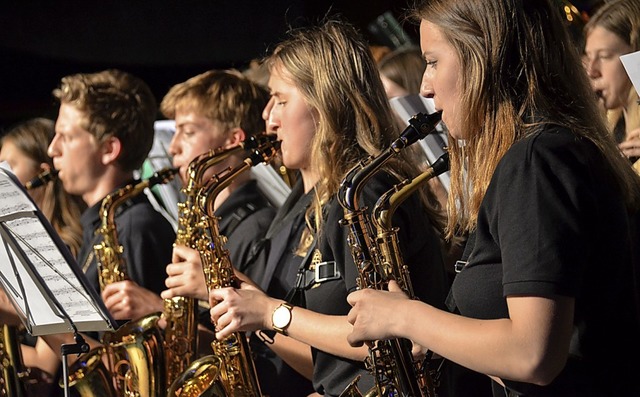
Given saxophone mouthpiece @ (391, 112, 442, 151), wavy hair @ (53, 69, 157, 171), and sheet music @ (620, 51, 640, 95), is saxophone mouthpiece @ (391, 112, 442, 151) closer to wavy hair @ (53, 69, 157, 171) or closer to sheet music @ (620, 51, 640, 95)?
sheet music @ (620, 51, 640, 95)

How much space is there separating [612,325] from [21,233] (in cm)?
162

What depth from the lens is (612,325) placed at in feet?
6.18

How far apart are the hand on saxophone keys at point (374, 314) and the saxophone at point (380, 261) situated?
0.29 metres

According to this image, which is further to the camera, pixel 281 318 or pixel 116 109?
pixel 116 109

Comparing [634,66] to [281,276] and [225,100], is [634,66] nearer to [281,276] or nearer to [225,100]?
[281,276]

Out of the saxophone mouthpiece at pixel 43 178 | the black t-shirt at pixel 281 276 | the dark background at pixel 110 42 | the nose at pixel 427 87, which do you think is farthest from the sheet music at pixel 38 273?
the dark background at pixel 110 42

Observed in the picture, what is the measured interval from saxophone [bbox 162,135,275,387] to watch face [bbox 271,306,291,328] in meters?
0.93

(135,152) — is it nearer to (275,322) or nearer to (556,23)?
(275,322)

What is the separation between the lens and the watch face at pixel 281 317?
8.59 feet

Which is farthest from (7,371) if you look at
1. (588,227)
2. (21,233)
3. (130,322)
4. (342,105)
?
(588,227)

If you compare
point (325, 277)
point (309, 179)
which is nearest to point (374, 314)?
point (325, 277)

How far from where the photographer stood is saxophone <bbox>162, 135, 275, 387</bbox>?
3553 mm

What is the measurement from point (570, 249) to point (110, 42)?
18.8ft

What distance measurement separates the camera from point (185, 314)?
3.58 meters
